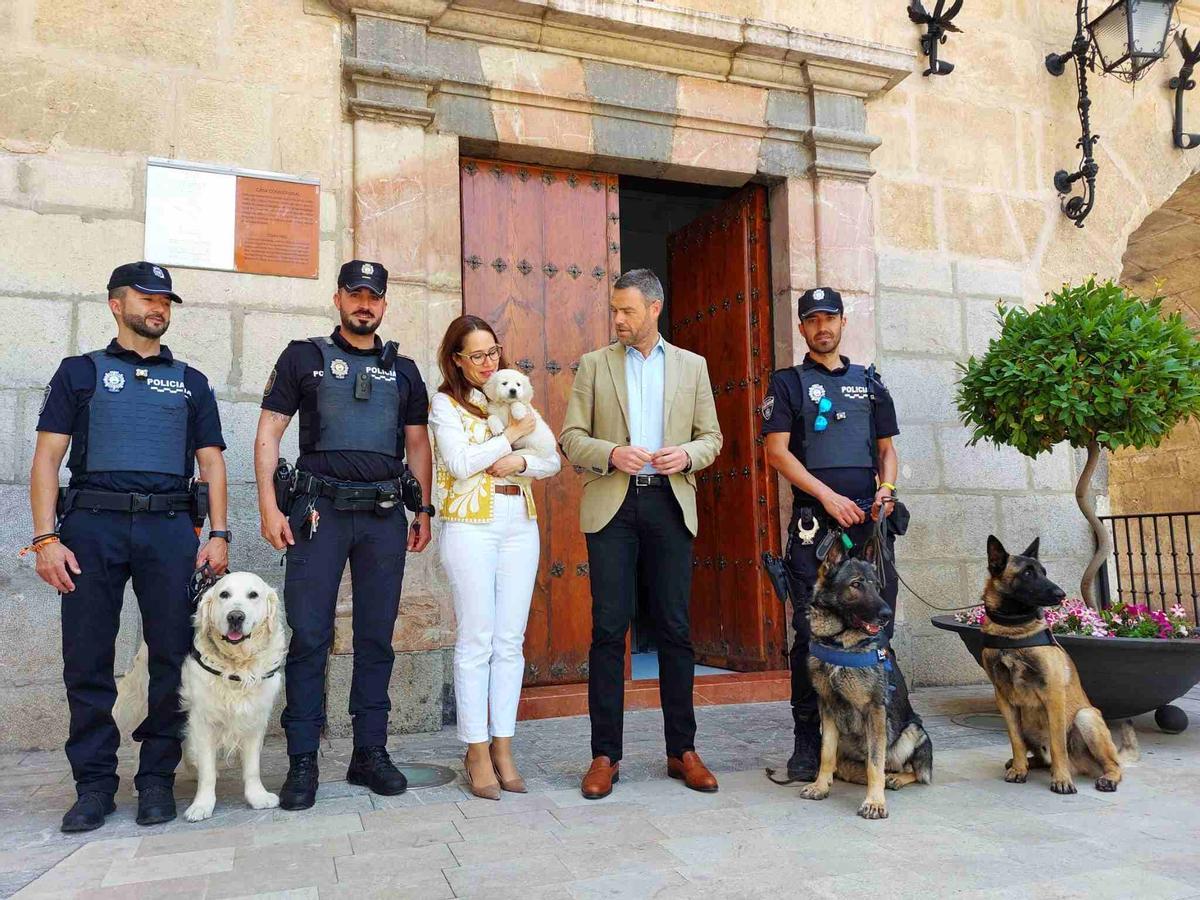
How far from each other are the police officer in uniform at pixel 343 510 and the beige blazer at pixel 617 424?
68 cm

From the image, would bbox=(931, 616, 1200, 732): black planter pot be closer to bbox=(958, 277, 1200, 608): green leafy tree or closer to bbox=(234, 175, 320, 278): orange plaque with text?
bbox=(958, 277, 1200, 608): green leafy tree

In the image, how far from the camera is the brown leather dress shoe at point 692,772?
3465mm

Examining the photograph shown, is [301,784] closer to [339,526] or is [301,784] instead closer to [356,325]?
[339,526]

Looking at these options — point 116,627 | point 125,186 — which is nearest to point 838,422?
point 116,627

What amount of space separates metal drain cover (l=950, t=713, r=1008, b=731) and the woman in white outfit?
2474 millimetres

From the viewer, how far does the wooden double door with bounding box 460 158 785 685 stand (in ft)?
17.4

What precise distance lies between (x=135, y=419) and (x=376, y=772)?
1.56 metres

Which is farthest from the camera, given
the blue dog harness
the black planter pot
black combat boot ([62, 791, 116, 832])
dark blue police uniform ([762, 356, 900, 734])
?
the black planter pot

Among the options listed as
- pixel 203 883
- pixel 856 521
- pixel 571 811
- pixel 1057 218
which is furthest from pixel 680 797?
pixel 1057 218

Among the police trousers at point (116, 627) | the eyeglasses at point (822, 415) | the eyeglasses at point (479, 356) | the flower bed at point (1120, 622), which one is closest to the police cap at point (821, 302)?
the eyeglasses at point (822, 415)

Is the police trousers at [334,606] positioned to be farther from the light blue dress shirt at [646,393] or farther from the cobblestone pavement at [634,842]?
the light blue dress shirt at [646,393]

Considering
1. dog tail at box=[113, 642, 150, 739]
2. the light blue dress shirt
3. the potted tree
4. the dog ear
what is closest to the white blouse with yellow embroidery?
the light blue dress shirt

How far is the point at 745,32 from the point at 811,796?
4.35m

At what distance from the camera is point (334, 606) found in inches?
139
